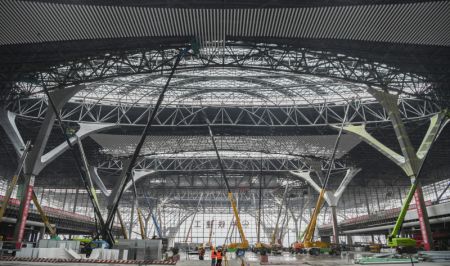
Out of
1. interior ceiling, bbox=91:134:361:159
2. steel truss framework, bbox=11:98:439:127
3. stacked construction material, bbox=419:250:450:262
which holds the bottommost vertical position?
stacked construction material, bbox=419:250:450:262

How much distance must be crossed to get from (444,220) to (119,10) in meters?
43.7

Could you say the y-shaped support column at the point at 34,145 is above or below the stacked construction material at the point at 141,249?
above

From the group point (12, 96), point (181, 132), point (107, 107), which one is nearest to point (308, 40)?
point (181, 132)

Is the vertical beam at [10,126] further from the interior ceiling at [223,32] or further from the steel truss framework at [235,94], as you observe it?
the interior ceiling at [223,32]

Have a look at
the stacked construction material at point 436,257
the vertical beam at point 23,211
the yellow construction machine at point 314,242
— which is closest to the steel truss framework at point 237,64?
the vertical beam at point 23,211

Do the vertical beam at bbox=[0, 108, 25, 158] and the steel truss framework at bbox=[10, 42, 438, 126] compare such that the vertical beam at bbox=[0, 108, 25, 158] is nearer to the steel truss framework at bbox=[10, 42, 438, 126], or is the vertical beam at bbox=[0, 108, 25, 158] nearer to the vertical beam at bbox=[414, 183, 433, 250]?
the steel truss framework at bbox=[10, 42, 438, 126]

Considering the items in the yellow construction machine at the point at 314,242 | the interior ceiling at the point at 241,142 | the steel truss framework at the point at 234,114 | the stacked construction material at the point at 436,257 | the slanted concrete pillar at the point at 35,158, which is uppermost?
the steel truss framework at the point at 234,114

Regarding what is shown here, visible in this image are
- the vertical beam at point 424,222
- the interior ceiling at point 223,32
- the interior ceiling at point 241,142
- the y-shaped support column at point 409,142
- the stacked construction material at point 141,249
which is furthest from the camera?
the interior ceiling at point 241,142

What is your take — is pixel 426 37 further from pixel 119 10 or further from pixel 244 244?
pixel 244 244

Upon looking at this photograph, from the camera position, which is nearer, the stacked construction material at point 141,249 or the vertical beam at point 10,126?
the stacked construction material at point 141,249

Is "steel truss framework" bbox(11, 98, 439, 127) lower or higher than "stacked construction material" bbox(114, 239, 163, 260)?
higher

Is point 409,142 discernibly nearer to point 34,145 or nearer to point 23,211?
point 34,145

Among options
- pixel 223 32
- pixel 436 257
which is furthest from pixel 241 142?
pixel 436 257

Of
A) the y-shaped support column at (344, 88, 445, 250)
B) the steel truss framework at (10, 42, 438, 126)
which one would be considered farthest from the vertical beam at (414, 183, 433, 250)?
the steel truss framework at (10, 42, 438, 126)
